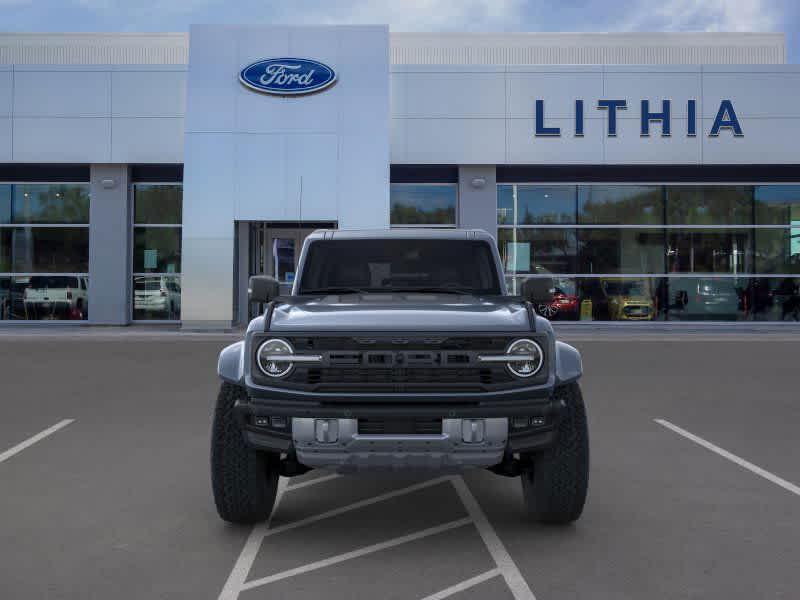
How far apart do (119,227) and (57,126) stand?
10.7 ft

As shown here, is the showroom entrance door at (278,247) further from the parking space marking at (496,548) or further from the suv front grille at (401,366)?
the suv front grille at (401,366)

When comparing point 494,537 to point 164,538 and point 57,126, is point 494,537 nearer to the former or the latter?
point 164,538

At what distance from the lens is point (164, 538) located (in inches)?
207

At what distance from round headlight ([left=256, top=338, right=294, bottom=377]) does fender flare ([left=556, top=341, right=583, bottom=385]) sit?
1515 millimetres

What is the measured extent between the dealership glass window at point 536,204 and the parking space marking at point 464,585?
73.2ft

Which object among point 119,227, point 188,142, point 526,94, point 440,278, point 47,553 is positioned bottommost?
point 47,553

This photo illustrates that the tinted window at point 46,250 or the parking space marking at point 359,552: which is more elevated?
the tinted window at point 46,250

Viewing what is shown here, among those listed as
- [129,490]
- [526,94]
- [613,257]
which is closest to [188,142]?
[526,94]

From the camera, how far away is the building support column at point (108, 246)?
26.1 m

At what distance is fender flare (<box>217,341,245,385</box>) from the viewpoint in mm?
5156

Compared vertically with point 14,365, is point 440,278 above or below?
above

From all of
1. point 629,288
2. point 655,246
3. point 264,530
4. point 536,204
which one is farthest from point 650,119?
point 264,530

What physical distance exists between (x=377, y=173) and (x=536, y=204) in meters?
→ 5.25

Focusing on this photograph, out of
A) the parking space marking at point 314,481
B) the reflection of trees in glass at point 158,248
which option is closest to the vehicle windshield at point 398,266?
the parking space marking at point 314,481
